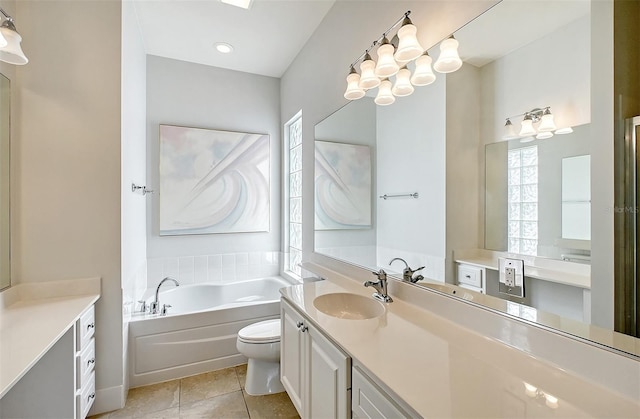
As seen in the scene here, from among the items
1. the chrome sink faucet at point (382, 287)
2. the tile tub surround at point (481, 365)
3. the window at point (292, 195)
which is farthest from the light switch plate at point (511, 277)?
the window at point (292, 195)

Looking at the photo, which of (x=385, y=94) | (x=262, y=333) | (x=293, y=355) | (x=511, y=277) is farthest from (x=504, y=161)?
(x=262, y=333)

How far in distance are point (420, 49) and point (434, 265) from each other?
1.02m

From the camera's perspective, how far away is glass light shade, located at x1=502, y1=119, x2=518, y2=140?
108 cm

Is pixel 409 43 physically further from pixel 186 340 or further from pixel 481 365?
pixel 186 340

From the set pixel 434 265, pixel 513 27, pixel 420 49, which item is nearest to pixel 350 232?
pixel 434 265

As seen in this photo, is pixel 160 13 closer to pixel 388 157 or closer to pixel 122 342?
pixel 388 157

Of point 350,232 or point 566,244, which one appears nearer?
point 566,244

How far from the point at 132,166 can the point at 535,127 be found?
2.62m

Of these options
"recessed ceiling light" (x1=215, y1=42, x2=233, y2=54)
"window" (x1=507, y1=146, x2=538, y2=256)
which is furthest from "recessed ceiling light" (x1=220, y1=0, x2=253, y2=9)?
"window" (x1=507, y1=146, x2=538, y2=256)

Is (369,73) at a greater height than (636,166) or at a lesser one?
greater

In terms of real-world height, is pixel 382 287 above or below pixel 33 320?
above

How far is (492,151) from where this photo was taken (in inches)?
45.0

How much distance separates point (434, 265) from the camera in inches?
54.4

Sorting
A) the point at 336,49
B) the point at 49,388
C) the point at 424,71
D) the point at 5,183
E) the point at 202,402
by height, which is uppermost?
the point at 336,49
